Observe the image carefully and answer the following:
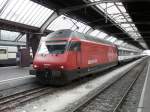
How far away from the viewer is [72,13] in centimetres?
2967

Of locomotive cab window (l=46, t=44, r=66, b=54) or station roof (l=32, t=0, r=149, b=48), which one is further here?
station roof (l=32, t=0, r=149, b=48)

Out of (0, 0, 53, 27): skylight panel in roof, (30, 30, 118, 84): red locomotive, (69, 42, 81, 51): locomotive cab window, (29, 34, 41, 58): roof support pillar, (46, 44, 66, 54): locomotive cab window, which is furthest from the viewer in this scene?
(29, 34, 41, 58): roof support pillar

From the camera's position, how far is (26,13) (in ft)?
84.8

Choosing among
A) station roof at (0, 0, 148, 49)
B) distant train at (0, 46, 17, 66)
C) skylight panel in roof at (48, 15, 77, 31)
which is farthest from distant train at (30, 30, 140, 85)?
skylight panel in roof at (48, 15, 77, 31)

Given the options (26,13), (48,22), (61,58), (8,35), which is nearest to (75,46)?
(61,58)

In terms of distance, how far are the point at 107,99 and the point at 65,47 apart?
3900 mm

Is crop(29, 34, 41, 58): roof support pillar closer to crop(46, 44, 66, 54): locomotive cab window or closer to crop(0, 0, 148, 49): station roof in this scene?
crop(0, 0, 148, 49): station roof

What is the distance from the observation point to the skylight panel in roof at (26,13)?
23.6m

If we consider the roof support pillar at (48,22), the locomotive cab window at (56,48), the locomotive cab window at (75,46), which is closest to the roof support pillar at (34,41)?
the roof support pillar at (48,22)

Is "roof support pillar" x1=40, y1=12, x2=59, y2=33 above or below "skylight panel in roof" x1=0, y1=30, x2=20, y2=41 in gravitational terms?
above

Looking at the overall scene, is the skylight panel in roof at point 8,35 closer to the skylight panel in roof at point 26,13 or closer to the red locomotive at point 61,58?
the skylight panel in roof at point 26,13

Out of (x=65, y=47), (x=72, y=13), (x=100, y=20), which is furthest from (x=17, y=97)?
(x=100, y=20)

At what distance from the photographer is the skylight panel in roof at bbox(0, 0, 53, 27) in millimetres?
23594

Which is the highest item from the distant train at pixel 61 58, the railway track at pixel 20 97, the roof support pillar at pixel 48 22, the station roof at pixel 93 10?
the station roof at pixel 93 10
